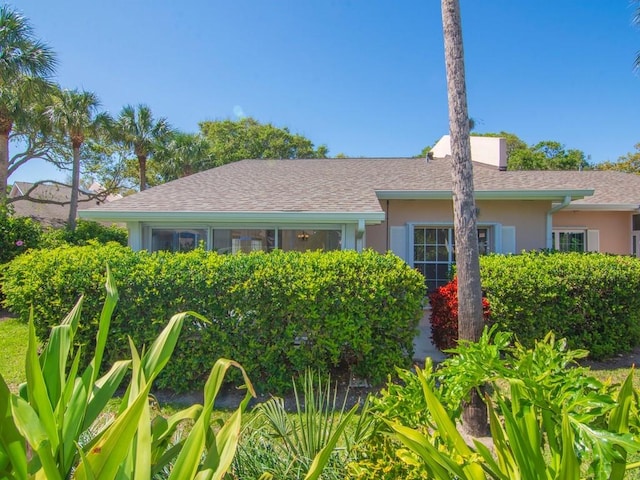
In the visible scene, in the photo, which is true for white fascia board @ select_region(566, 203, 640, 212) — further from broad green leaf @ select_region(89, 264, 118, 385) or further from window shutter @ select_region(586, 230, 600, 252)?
broad green leaf @ select_region(89, 264, 118, 385)

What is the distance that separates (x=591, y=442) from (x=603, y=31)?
48.5 ft

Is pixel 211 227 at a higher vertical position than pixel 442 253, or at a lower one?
higher

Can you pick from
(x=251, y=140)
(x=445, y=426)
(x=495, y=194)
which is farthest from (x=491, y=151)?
(x=251, y=140)

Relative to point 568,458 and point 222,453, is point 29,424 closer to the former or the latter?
point 222,453

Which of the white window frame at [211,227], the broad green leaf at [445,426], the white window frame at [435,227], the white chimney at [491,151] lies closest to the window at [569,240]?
the white chimney at [491,151]

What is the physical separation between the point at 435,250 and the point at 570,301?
403 cm

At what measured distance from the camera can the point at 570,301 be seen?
602 centimetres

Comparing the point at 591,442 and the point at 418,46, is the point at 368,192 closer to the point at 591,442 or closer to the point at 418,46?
the point at 418,46

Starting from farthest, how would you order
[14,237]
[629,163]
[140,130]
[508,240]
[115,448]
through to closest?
[629,163] < [140,130] < [14,237] < [508,240] < [115,448]

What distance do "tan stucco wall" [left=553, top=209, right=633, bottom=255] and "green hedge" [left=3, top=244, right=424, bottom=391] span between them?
9.95 meters

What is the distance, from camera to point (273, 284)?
4.80 m

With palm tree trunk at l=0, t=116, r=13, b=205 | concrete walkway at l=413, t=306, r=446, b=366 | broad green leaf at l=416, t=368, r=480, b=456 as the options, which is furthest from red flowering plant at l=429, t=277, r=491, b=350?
palm tree trunk at l=0, t=116, r=13, b=205

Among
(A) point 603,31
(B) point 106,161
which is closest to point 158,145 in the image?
(B) point 106,161

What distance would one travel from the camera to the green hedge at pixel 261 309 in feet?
15.7
